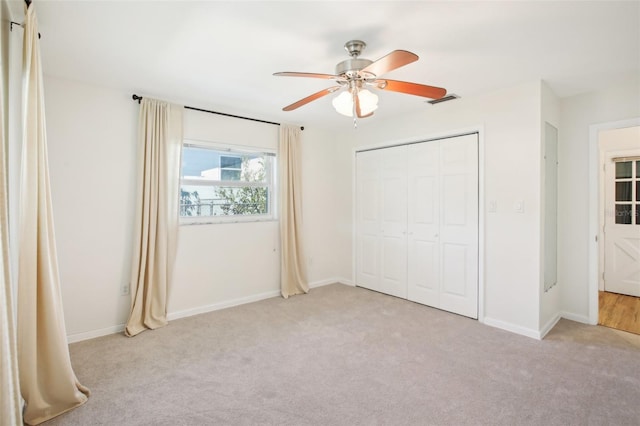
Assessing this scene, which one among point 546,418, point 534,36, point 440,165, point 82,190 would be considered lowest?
point 546,418

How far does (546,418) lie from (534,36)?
241 centimetres

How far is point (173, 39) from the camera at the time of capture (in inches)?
87.4

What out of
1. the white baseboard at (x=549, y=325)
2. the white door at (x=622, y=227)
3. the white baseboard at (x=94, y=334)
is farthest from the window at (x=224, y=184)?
the white door at (x=622, y=227)

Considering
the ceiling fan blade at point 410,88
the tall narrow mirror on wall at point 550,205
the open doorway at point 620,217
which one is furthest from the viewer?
the open doorway at point 620,217

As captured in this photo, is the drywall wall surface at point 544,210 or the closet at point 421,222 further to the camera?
the closet at point 421,222

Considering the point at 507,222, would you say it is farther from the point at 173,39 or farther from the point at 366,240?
the point at 173,39

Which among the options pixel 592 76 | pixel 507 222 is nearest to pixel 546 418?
pixel 507 222

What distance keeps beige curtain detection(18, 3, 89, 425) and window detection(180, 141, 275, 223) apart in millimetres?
1727

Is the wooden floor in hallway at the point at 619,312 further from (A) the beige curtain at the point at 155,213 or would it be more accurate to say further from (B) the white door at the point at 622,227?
(A) the beige curtain at the point at 155,213

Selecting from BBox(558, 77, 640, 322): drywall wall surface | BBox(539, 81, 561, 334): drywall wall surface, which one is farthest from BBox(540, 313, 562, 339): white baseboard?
BBox(558, 77, 640, 322): drywall wall surface

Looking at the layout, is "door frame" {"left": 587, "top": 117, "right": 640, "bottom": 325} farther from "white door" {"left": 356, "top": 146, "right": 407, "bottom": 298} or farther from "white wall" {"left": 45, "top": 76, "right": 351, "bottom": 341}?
"white wall" {"left": 45, "top": 76, "right": 351, "bottom": 341}

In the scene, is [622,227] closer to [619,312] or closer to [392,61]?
[619,312]

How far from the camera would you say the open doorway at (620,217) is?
165 inches

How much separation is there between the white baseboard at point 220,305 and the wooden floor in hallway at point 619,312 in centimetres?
372
